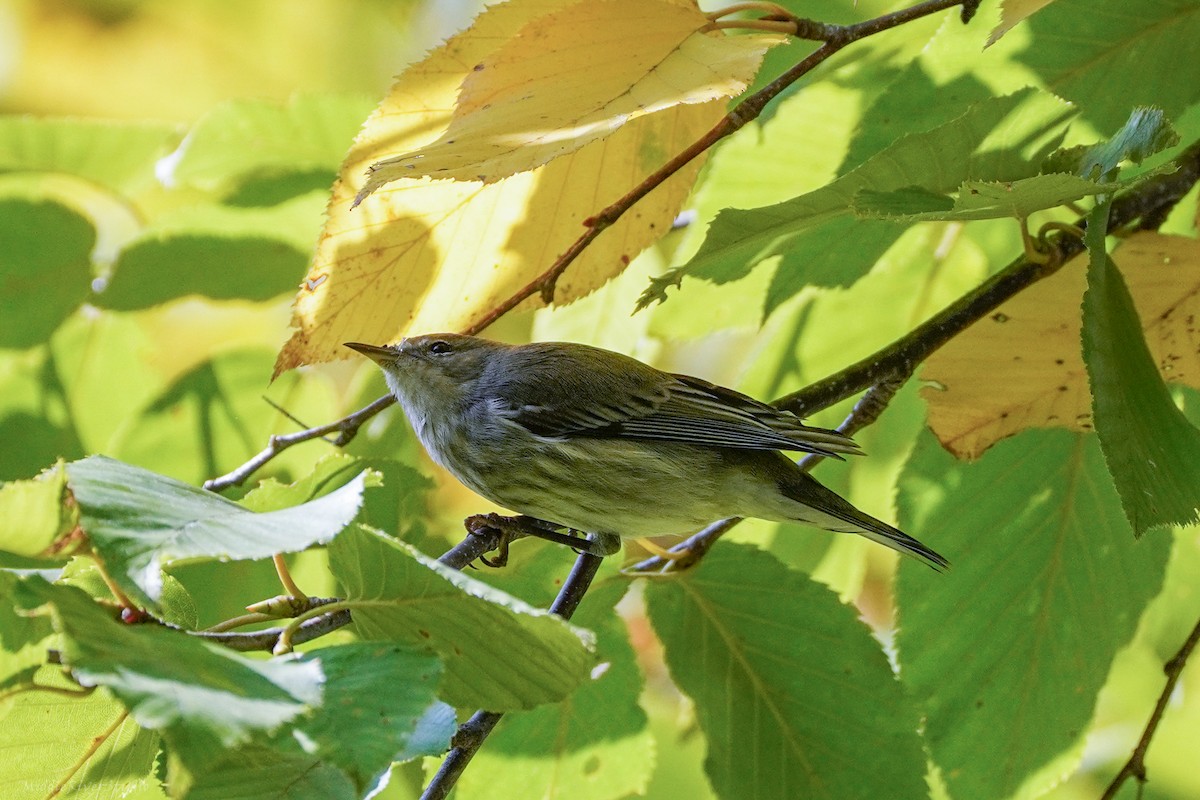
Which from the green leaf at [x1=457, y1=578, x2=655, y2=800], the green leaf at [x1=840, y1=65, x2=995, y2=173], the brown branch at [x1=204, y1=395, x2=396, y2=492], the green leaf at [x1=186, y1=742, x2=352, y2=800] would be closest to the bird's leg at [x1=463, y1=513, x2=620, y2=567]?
the green leaf at [x1=457, y1=578, x2=655, y2=800]

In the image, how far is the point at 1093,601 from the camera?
1.76 m

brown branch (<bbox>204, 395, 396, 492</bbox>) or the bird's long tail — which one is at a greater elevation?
the bird's long tail

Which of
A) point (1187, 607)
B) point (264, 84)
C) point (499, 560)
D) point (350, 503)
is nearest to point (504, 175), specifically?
point (350, 503)

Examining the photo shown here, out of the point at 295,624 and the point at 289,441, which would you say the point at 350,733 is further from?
the point at 289,441

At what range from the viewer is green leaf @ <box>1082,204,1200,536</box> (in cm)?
122

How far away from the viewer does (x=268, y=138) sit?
86.0 inches

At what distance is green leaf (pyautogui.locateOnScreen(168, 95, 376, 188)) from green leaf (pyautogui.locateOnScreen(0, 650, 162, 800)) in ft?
3.59

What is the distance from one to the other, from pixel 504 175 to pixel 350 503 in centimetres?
43

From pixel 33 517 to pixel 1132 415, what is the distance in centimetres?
108

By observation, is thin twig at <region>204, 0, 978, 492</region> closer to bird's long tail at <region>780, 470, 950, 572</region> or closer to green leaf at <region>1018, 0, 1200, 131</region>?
green leaf at <region>1018, 0, 1200, 131</region>

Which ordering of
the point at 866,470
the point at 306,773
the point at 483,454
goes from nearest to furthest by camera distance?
the point at 306,773
the point at 866,470
the point at 483,454

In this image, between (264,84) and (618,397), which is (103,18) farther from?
(618,397)

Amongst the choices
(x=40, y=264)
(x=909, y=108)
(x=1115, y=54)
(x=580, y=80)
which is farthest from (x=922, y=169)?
(x=40, y=264)

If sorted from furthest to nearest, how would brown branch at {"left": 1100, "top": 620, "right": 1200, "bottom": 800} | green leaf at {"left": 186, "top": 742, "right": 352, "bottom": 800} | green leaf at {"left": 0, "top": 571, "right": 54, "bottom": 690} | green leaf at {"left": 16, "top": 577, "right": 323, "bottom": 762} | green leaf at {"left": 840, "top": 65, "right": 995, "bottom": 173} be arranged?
green leaf at {"left": 840, "top": 65, "right": 995, "bottom": 173}, brown branch at {"left": 1100, "top": 620, "right": 1200, "bottom": 800}, green leaf at {"left": 0, "top": 571, "right": 54, "bottom": 690}, green leaf at {"left": 186, "top": 742, "right": 352, "bottom": 800}, green leaf at {"left": 16, "top": 577, "right": 323, "bottom": 762}
